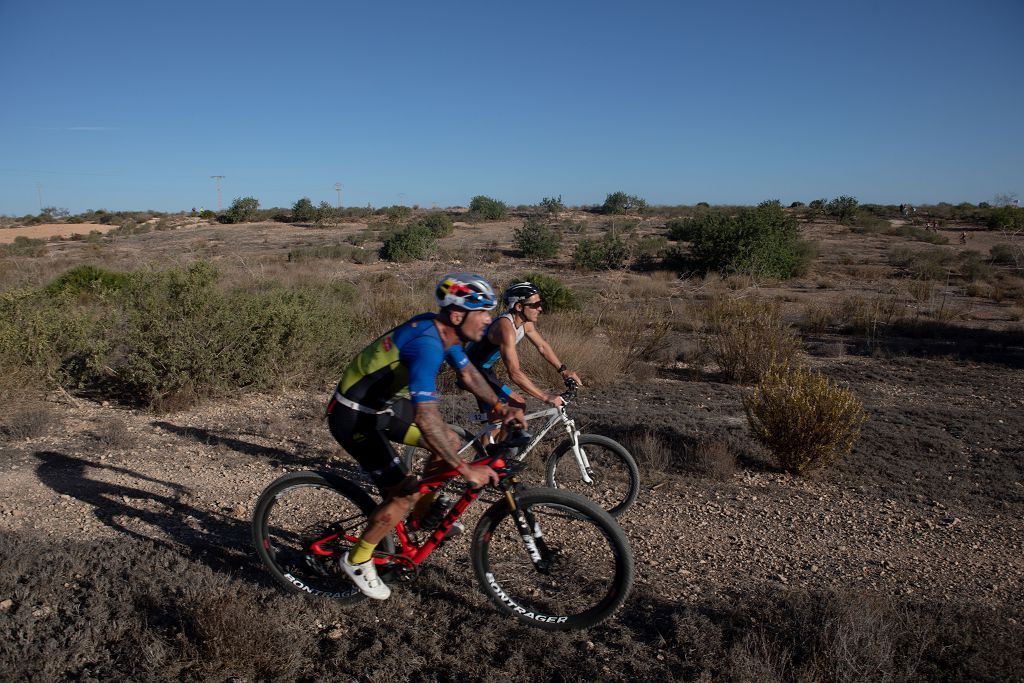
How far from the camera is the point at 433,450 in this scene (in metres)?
3.28

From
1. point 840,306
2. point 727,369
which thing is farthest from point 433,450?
point 840,306

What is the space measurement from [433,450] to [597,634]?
1.34 metres

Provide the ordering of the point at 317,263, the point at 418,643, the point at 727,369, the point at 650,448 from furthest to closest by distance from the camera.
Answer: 1. the point at 317,263
2. the point at 727,369
3. the point at 650,448
4. the point at 418,643

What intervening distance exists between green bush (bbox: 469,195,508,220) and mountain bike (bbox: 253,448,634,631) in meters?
45.4

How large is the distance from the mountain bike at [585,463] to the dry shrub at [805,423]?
1674 millimetres

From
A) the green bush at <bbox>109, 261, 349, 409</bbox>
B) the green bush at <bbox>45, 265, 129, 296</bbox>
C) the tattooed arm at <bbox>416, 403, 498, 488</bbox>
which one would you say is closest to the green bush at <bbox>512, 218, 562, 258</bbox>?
the green bush at <bbox>45, 265, 129, 296</bbox>

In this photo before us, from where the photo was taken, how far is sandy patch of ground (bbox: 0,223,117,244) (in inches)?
1794

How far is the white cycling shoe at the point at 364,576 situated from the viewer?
3.63 m

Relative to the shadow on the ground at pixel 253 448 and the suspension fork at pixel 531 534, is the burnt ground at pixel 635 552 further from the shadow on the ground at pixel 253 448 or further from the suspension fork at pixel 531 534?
the suspension fork at pixel 531 534

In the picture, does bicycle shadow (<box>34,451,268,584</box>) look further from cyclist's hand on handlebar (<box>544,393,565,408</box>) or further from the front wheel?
cyclist's hand on handlebar (<box>544,393,565,408</box>)

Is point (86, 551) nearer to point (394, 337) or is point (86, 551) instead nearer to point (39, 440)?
point (394, 337)

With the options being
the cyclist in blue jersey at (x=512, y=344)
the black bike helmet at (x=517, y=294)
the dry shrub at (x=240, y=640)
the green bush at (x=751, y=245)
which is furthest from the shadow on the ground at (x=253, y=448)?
the green bush at (x=751, y=245)

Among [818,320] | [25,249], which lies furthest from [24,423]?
[25,249]

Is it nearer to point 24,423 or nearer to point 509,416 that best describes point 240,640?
point 509,416
